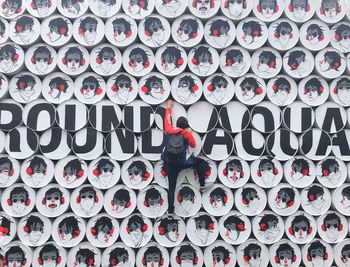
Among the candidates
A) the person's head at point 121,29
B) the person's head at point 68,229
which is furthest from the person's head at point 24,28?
the person's head at point 68,229

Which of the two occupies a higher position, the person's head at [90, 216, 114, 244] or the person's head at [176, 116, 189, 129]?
the person's head at [176, 116, 189, 129]

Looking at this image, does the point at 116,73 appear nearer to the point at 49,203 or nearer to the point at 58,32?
the point at 58,32

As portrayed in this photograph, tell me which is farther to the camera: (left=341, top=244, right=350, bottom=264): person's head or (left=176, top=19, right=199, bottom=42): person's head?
(left=176, top=19, right=199, bottom=42): person's head

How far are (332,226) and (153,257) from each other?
1629mm

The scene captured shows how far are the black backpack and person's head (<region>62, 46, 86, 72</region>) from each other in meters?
1.07

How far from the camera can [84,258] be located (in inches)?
162

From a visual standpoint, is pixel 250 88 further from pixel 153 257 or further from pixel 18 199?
pixel 18 199

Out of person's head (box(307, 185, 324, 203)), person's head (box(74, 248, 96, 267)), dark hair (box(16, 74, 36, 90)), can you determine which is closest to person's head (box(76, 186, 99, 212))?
person's head (box(74, 248, 96, 267))

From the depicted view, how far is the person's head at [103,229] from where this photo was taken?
4133 millimetres

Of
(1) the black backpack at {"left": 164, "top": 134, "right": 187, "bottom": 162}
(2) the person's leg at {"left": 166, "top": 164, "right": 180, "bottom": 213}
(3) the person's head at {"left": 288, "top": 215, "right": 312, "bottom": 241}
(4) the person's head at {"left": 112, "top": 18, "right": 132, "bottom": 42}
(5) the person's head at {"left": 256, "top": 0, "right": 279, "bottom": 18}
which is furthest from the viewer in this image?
(5) the person's head at {"left": 256, "top": 0, "right": 279, "bottom": 18}

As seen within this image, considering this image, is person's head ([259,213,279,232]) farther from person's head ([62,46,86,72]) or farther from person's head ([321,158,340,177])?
person's head ([62,46,86,72])

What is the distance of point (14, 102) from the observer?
14.0 feet

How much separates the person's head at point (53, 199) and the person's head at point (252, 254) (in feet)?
5.51

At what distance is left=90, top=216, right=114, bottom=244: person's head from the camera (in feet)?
13.6
